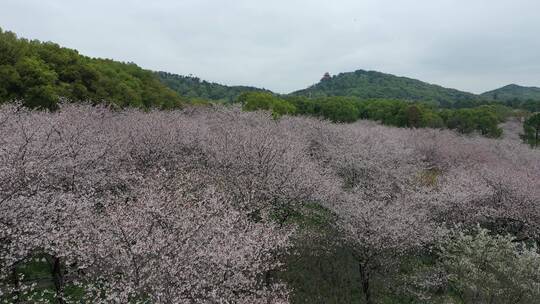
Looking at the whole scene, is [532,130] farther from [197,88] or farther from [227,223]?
[197,88]

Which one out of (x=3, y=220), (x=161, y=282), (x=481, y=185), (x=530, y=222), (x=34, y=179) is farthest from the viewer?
(x=481, y=185)

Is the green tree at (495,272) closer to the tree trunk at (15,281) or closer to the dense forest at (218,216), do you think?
the dense forest at (218,216)

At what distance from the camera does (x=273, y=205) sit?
2089 cm

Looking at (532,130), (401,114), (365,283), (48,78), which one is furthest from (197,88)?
(365,283)

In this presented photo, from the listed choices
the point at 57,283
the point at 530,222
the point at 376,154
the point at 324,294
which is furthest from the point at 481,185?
the point at 57,283

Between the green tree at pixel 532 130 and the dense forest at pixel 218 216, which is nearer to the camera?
the dense forest at pixel 218 216

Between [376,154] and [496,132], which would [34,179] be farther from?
[496,132]

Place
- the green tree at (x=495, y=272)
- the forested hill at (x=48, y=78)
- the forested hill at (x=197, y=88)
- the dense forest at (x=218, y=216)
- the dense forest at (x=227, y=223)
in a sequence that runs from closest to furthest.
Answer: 1. the dense forest at (x=227, y=223)
2. the dense forest at (x=218, y=216)
3. the green tree at (x=495, y=272)
4. the forested hill at (x=48, y=78)
5. the forested hill at (x=197, y=88)

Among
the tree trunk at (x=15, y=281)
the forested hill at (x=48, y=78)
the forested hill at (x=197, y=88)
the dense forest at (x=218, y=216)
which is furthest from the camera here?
the forested hill at (x=197, y=88)

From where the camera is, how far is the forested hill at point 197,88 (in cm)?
13312

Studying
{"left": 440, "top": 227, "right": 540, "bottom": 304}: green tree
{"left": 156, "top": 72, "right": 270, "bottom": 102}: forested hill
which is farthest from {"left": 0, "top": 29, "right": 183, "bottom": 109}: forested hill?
{"left": 156, "top": 72, "right": 270, "bottom": 102}: forested hill

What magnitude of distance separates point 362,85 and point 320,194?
186739 mm

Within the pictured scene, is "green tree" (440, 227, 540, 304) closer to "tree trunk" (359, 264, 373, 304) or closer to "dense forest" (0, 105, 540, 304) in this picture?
"dense forest" (0, 105, 540, 304)

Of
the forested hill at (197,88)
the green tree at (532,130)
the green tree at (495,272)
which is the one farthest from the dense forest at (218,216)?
the forested hill at (197,88)
